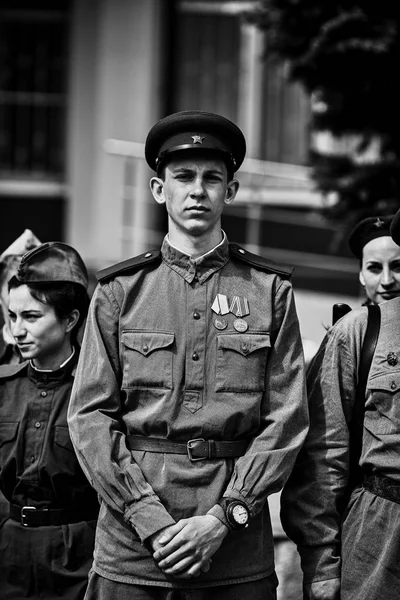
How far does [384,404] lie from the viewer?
3295mm

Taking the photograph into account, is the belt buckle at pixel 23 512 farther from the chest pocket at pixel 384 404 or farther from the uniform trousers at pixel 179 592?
the chest pocket at pixel 384 404

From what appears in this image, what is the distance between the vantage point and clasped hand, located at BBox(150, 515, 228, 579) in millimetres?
3021

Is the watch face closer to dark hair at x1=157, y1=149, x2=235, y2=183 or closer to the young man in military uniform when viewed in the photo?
the young man in military uniform

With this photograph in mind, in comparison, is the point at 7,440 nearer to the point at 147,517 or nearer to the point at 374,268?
the point at 147,517

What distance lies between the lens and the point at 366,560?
325cm

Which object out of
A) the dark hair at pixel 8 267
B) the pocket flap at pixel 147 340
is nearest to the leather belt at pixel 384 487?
the pocket flap at pixel 147 340

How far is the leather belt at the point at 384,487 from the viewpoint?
325 centimetres

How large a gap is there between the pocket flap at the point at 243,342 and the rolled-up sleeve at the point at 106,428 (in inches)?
12.4

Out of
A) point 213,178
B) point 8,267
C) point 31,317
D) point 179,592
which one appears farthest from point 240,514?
point 8,267

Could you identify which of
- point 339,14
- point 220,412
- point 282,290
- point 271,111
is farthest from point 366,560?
point 271,111

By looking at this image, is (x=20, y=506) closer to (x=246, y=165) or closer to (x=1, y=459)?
(x=1, y=459)

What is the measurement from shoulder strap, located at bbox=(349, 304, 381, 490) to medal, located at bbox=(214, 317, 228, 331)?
0.43 m

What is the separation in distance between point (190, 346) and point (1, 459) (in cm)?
86

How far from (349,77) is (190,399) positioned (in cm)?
352
